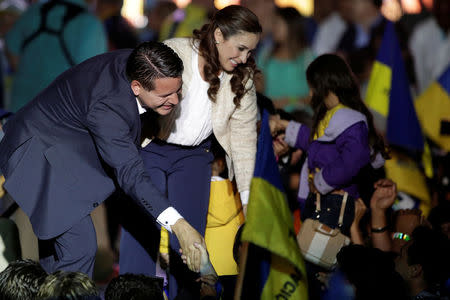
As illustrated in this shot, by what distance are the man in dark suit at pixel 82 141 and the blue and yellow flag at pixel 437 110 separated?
334 centimetres

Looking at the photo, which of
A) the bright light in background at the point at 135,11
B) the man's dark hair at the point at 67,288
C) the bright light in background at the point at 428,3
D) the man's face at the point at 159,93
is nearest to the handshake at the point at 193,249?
the man's dark hair at the point at 67,288

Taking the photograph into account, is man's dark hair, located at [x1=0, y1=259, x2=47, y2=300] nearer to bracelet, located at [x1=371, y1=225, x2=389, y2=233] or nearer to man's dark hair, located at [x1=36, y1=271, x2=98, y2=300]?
man's dark hair, located at [x1=36, y1=271, x2=98, y2=300]

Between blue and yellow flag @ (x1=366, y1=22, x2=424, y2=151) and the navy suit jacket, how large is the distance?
257 centimetres

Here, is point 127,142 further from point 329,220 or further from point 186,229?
point 329,220

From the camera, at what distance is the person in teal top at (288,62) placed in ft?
24.0

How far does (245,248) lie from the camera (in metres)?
3.18

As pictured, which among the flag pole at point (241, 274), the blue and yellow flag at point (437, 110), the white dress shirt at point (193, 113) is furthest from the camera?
the blue and yellow flag at point (437, 110)

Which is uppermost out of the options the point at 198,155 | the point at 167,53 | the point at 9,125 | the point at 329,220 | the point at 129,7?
the point at 167,53

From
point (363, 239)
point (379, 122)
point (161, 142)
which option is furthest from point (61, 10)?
point (363, 239)

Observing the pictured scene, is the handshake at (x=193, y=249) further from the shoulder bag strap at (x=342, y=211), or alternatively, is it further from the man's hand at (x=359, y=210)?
the man's hand at (x=359, y=210)

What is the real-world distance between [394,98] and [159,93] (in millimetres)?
2608

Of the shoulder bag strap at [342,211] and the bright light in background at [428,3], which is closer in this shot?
→ the shoulder bag strap at [342,211]

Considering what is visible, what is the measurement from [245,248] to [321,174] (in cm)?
151

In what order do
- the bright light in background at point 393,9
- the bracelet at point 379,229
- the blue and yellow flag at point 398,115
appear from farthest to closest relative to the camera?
the bright light in background at point 393,9, the blue and yellow flag at point 398,115, the bracelet at point 379,229
